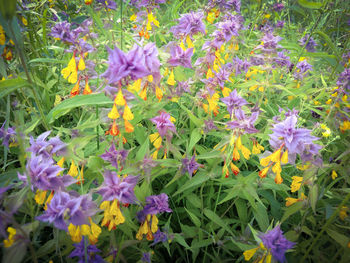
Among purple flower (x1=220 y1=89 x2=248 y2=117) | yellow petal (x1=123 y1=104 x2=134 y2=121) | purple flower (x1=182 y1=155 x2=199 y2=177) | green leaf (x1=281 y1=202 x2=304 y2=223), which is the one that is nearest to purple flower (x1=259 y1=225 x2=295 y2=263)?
green leaf (x1=281 y1=202 x2=304 y2=223)

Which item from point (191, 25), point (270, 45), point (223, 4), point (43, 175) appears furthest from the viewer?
point (223, 4)

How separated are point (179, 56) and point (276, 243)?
1.13 metres

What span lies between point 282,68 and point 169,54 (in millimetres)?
1757

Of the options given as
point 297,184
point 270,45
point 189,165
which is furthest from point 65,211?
point 270,45

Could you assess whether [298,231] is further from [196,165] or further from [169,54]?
[169,54]

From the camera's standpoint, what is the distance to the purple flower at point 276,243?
1.11m

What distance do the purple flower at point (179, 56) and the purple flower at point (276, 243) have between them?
3.39 ft

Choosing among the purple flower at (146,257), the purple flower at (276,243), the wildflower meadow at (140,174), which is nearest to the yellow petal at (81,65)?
the wildflower meadow at (140,174)

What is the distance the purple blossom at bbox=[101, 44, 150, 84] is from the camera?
38.0 inches

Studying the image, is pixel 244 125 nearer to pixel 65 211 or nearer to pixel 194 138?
pixel 194 138

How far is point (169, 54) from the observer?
1425 millimetres

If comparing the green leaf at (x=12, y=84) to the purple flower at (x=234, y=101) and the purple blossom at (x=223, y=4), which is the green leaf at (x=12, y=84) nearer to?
the purple flower at (x=234, y=101)

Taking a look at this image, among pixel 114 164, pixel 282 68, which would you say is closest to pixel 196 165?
pixel 114 164

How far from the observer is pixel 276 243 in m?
1.13
